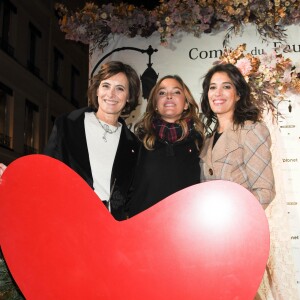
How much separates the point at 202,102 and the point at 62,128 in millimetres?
887

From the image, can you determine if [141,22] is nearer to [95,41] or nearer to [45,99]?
[95,41]

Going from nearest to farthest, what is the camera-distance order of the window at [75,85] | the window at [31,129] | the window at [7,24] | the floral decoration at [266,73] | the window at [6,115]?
Answer: 1. the floral decoration at [266,73]
2. the window at [6,115]
3. the window at [7,24]
4. the window at [31,129]
5. the window at [75,85]

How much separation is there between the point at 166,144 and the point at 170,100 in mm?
287

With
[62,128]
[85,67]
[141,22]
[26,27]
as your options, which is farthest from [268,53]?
[85,67]

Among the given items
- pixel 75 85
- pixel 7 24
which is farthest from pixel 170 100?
pixel 75 85

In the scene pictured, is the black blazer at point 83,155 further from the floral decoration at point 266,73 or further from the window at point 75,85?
the window at point 75,85

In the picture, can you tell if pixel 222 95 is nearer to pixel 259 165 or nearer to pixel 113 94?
pixel 259 165

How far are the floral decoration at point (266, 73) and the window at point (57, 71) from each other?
14.7ft

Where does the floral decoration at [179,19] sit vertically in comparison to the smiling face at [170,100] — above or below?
above

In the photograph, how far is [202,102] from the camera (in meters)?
3.12

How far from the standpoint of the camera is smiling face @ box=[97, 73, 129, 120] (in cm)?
303

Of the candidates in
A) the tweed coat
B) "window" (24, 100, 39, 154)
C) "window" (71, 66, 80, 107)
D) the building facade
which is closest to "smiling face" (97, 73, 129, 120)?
the tweed coat

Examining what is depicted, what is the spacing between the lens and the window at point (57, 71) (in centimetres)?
735

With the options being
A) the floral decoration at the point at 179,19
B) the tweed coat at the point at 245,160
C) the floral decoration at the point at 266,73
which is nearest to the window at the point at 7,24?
the floral decoration at the point at 179,19
